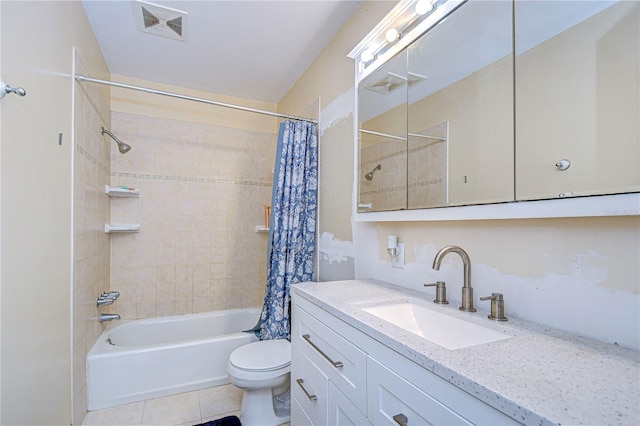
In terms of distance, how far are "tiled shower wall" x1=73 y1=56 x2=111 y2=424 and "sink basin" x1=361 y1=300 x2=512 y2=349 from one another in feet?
5.57

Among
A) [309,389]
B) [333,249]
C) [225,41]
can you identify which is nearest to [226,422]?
[309,389]

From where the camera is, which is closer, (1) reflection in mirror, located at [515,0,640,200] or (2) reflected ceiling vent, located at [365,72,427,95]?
(1) reflection in mirror, located at [515,0,640,200]

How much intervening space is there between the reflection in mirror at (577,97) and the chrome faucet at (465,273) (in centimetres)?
28

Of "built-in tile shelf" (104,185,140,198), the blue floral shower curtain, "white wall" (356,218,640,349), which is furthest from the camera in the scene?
"built-in tile shelf" (104,185,140,198)

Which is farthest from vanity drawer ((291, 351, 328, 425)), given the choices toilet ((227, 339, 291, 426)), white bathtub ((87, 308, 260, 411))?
white bathtub ((87, 308, 260, 411))

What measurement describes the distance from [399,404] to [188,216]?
8.65 ft

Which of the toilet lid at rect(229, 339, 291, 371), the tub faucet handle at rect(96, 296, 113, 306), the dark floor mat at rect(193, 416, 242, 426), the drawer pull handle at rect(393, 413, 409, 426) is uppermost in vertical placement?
the drawer pull handle at rect(393, 413, 409, 426)

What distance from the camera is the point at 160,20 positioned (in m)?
1.95

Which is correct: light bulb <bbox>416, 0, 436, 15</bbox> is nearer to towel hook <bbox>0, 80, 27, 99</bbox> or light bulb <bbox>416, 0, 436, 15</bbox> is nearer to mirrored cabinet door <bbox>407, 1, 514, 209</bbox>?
mirrored cabinet door <bbox>407, 1, 514, 209</bbox>

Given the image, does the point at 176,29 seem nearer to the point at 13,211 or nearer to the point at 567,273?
the point at 13,211

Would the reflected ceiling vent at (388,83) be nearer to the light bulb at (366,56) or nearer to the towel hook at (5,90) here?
the light bulb at (366,56)

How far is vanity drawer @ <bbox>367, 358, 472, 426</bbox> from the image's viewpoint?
0.65 meters

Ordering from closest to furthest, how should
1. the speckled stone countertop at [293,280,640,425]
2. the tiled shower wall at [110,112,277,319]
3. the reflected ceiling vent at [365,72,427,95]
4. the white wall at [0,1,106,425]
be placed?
the speckled stone countertop at [293,280,640,425]
the white wall at [0,1,106,425]
the reflected ceiling vent at [365,72,427,95]
the tiled shower wall at [110,112,277,319]

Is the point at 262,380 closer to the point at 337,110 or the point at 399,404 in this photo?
the point at 399,404
